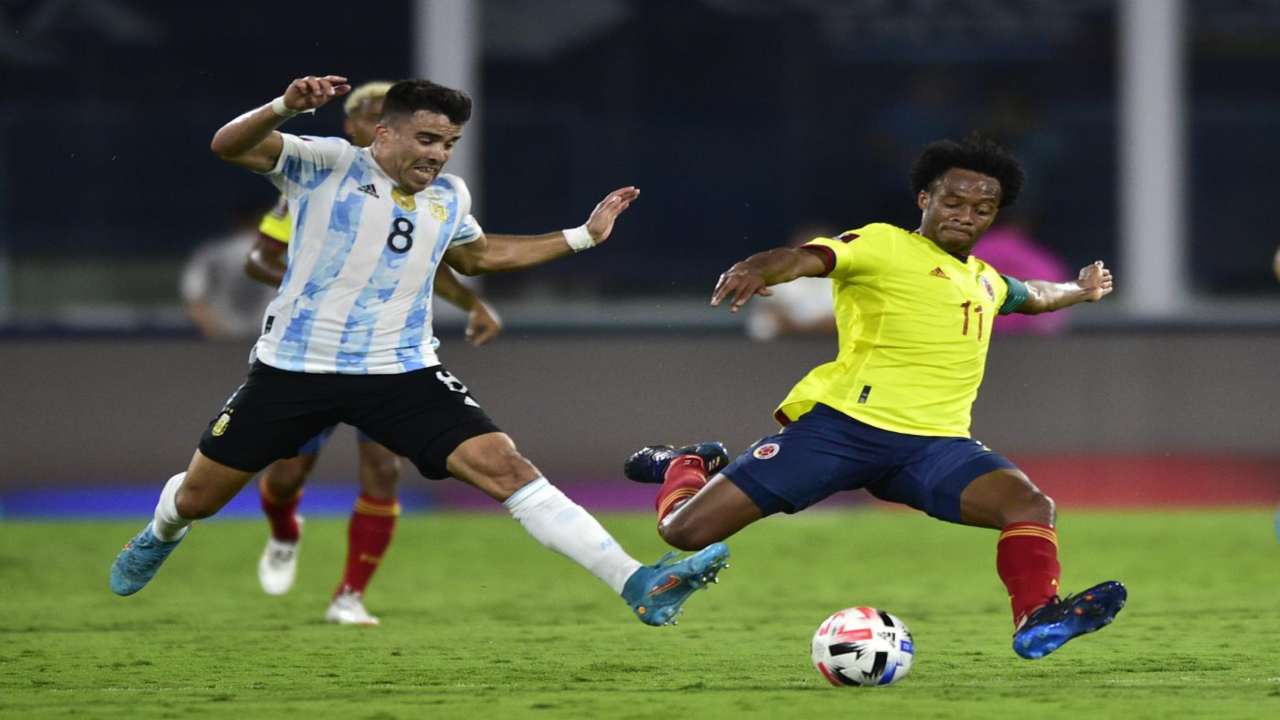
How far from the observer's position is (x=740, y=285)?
6.48 m

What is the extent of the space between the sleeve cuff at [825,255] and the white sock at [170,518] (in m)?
2.18

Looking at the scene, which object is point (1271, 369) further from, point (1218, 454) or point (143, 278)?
point (143, 278)

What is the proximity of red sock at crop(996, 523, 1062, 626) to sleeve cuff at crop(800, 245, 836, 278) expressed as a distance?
0.99m

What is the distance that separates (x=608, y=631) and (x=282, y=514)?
5.87 feet

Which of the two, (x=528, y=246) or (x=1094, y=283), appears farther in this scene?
(x=1094, y=283)

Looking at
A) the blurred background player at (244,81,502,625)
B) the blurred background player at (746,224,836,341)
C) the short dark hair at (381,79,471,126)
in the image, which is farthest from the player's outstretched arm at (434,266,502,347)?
the blurred background player at (746,224,836,341)

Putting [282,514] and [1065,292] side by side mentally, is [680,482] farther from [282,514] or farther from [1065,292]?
[282,514]

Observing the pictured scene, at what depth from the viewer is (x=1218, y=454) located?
47.3 ft

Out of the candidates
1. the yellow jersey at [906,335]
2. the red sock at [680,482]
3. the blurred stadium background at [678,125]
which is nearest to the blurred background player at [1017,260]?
the blurred stadium background at [678,125]

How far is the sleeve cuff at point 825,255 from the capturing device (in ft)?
22.6

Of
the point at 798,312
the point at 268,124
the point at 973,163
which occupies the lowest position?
the point at 798,312

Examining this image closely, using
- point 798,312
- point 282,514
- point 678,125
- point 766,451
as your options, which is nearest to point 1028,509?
point 766,451

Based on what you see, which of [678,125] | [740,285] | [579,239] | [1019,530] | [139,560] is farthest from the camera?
[678,125]

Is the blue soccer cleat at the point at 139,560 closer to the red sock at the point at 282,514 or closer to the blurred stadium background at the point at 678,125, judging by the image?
the red sock at the point at 282,514
